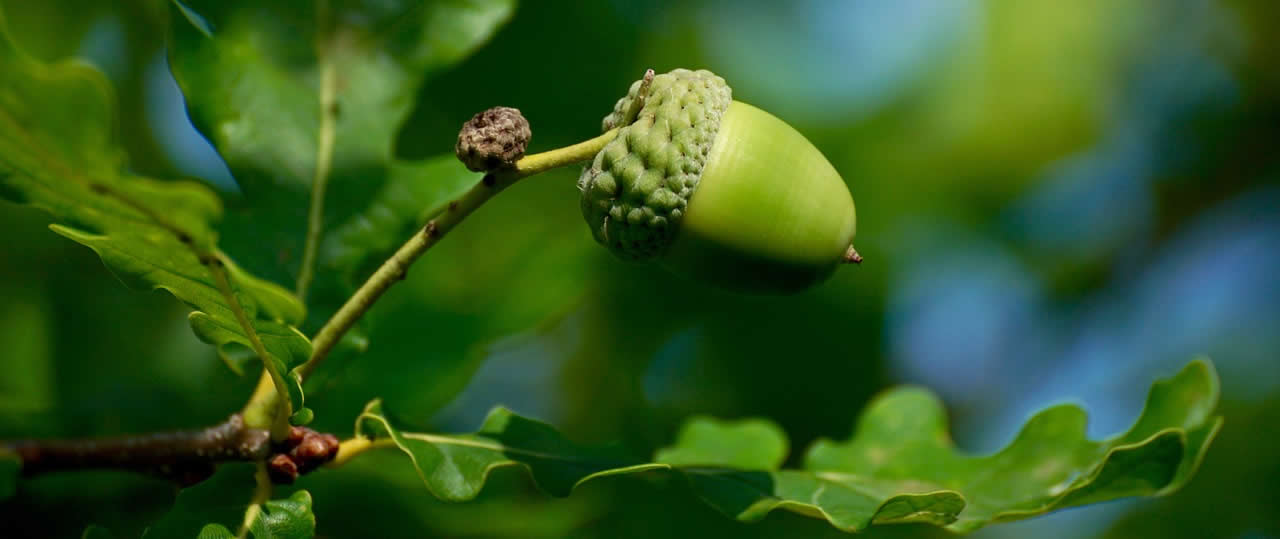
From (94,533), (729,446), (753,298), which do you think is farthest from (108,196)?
(753,298)

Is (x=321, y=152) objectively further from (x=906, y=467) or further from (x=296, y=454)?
(x=906, y=467)

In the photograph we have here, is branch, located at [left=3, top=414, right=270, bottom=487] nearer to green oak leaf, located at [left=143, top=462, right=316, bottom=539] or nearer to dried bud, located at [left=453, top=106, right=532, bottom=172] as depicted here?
green oak leaf, located at [left=143, top=462, right=316, bottom=539]

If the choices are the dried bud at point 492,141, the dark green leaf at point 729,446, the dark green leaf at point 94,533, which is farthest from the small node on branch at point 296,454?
the dark green leaf at point 729,446

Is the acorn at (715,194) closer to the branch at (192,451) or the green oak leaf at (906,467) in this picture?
the green oak leaf at (906,467)

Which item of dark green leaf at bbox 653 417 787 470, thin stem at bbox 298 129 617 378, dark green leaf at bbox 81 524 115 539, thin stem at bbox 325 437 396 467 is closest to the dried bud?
thin stem at bbox 298 129 617 378

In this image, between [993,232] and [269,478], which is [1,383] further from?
[993,232]

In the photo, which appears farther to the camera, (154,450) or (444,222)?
(154,450)
